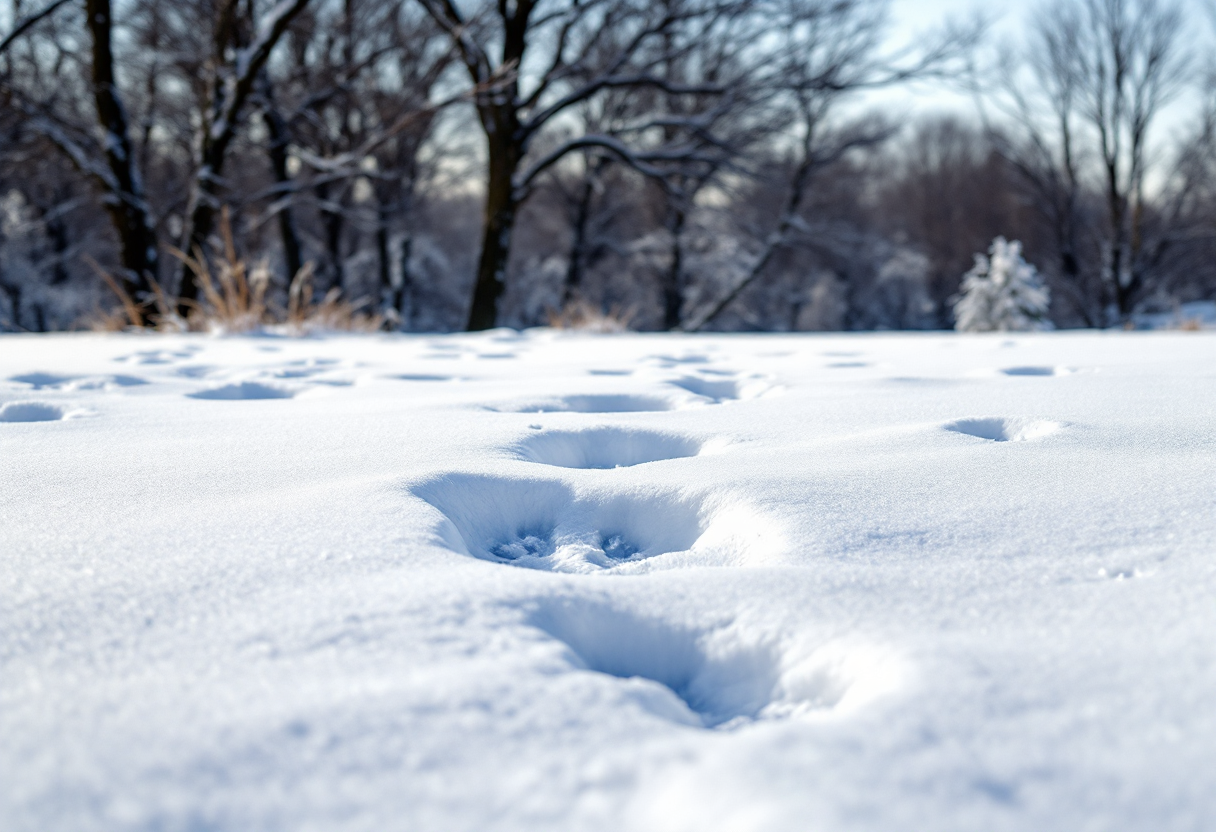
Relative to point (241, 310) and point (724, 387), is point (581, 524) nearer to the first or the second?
point (724, 387)

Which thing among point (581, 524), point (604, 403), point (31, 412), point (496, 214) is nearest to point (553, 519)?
point (581, 524)

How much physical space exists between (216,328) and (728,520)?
446 cm

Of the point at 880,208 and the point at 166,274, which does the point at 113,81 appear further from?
the point at 880,208

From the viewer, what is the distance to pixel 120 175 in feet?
21.3

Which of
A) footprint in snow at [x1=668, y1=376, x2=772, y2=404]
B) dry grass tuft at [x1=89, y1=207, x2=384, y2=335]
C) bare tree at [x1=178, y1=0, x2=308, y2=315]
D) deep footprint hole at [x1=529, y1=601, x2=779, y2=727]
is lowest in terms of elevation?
deep footprint hole at [x1=529, y1=601, x2=779, y2=727]

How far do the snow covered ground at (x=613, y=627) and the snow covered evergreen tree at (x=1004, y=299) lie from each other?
11.4 metres

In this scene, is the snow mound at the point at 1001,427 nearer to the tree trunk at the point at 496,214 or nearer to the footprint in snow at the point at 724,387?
the footprint in snow at the point at 724,387

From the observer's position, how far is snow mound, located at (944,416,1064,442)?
1.40m

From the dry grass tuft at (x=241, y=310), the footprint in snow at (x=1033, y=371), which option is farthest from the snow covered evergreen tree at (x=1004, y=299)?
the footprint in snow at (x=1033, y=371)

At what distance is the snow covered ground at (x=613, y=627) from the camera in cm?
45

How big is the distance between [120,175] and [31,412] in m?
5.93

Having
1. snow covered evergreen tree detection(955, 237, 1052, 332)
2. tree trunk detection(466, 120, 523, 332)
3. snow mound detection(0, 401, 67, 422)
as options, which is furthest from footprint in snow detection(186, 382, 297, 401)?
snow covered evergreen tree detection(955, 237, 1052, 332)

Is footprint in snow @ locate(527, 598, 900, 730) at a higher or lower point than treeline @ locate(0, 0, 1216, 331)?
lower

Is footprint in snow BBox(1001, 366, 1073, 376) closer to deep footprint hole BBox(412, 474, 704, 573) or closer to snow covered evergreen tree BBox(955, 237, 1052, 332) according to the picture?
deep footprint hole BBox(412, 474, 704, 573)
